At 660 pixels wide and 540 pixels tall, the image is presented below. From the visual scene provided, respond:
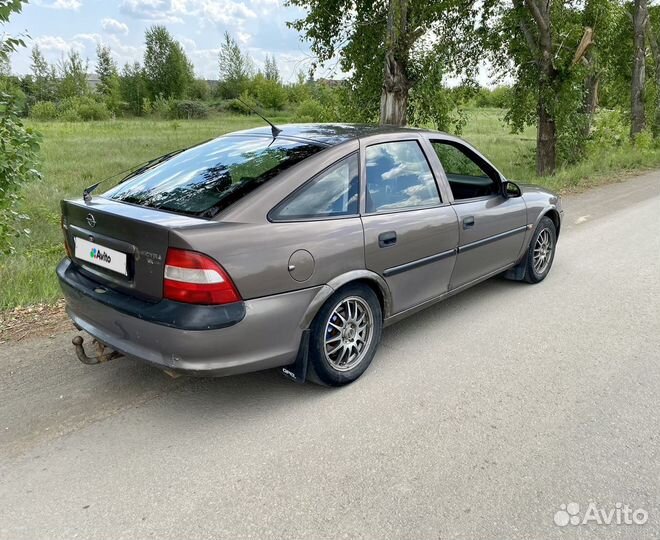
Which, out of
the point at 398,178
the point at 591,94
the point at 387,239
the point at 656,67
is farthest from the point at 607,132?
the point at 387,239

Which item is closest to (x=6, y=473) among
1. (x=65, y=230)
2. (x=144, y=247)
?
(x=144, y=247)

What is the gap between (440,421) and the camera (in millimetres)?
2896

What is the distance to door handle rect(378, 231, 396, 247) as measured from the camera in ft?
11.0

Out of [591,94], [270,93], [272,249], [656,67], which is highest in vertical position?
[270,93]

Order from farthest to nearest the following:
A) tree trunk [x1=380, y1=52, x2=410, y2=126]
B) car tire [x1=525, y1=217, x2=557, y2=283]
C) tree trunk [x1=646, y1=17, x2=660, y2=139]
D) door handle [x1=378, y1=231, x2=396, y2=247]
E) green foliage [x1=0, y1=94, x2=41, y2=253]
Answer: tree trunk [x1=646, y1=17, x2=660, y2=139], tree trunk [x1=380, y1=52, x2=410, y2=126], car tire [x1=525, y1=217, x2=557, y2=283], green foliage [x1=0, y1=94, x2=41, y2=253], door handle [x1=378, y1=231, x2=396, y2=247]

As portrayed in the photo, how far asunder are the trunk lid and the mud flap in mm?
832

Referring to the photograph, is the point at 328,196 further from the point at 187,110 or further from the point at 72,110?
the point at 72,110

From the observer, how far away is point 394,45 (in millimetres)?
9477

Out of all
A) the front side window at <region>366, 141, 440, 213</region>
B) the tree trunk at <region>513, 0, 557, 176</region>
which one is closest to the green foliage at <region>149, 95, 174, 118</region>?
the tree trunk at <region>513, 0, 557, 176</region>

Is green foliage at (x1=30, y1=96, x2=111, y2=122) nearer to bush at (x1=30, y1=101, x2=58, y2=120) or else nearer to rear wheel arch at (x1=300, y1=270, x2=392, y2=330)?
bush at (x1=30, y1=101, x2=58, y2=120)

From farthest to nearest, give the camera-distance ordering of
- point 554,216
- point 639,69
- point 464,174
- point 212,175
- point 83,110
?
point 83,110 → point 639,69 → point 554,216 → point 464,174 → point 212,175

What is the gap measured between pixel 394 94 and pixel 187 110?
59.1 metres

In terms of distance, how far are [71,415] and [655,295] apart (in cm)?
486

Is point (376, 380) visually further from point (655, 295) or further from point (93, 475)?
point (655, 295)
